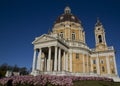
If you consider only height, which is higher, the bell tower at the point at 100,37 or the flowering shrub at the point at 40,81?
the bell tower at the point at 100,37

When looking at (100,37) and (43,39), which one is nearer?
(43,39)

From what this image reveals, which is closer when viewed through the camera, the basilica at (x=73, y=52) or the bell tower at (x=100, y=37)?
the basilica at (x=73, y=52)

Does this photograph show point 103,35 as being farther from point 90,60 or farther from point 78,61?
point 78,61

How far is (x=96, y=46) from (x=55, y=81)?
110 feet

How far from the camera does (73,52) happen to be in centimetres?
4059

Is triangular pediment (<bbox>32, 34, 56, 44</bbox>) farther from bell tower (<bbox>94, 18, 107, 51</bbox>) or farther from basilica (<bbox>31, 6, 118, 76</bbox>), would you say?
bell tower (<bbox>94, 18, 107, 51</bbox>)

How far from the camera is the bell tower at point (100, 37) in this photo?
149ft

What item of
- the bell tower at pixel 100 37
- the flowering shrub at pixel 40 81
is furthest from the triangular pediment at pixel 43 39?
the bell tower at pixel 100 37

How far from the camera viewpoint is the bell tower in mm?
45447

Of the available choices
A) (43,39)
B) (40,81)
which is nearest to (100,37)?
(43,39)

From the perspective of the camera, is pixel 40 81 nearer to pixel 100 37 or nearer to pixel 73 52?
pixel 73 52

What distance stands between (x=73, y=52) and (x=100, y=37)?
14.3 m

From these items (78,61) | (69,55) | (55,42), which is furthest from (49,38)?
(78,61)

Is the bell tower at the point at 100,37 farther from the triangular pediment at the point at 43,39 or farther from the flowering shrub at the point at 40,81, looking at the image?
the flowering shrub at the point at 40,81
